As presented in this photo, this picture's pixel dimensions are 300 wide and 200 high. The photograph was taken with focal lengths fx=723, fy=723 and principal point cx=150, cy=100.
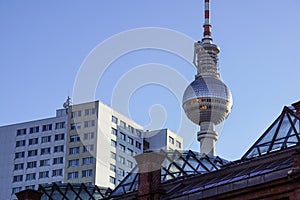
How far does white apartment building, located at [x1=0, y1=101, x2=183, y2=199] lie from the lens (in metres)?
155

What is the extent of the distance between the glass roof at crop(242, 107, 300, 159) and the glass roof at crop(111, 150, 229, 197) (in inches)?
242

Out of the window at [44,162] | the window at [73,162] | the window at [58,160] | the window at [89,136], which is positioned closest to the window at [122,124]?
the window at [89,136]

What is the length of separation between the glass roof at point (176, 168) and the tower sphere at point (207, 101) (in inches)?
5068

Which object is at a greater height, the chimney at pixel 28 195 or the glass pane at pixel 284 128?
the glass pane at pixel 284 128

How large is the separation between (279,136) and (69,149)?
376 ft

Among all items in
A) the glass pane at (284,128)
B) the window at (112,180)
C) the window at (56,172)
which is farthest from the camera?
the window at (56,172)

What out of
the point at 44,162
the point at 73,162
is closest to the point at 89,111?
the point at 73,162

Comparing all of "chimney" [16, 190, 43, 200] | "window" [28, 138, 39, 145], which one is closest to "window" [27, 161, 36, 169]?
"window" [28, 138, 39, 145]

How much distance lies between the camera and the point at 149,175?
4494 centimetres

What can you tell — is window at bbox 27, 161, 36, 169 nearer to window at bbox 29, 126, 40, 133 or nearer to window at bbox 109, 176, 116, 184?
window at bbox 29, 126, 40, 133

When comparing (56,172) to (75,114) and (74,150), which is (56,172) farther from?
(75,114)

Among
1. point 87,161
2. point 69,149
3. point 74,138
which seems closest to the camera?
point 87,161

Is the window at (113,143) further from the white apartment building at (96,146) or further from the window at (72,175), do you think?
the window at (72,175)

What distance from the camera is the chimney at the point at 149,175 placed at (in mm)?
43969
